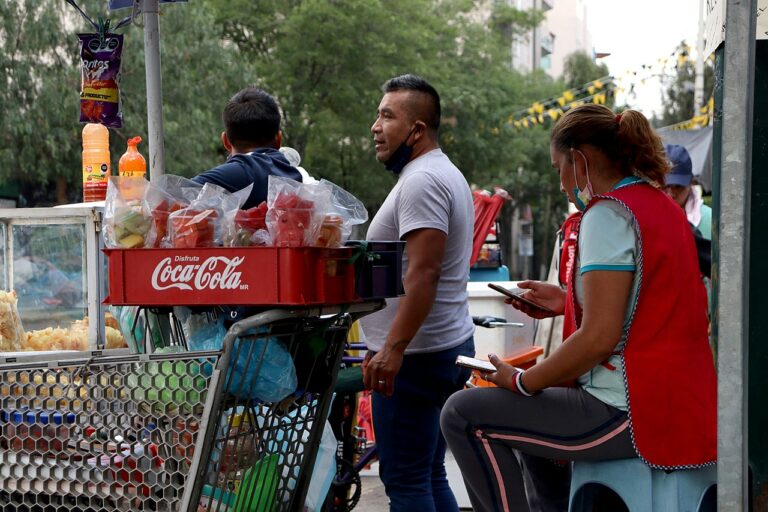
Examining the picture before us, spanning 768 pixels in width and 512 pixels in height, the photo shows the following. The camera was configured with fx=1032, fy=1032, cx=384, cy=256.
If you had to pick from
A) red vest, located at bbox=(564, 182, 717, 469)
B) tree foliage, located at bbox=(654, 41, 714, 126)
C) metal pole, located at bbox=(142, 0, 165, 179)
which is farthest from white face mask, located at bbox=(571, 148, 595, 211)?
tree foliage, located at bbox=(654, 41, 714, 126)

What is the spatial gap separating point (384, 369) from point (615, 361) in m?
0.91

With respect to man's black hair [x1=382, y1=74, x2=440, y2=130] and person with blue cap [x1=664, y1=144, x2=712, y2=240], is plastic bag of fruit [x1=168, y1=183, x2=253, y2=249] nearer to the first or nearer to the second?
man's black hair [x1=382, y1=74, x2=440, y2=130]

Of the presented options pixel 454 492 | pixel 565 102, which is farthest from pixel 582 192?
pixel 565 102

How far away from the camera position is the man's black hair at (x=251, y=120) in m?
3.78

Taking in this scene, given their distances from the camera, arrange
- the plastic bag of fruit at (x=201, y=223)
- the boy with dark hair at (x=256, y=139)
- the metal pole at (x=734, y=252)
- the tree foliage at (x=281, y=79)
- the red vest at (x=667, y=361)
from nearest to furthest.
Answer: the metal pole at (x=734, y=252), the plastic bag of fruit at (x=201, y=223), the red vest at (x=667, y=361), the boy with dark hair at (x=256, y=139), the tree foliage at (x=281, y=79)

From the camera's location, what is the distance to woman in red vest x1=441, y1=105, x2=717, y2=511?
9.09 feet

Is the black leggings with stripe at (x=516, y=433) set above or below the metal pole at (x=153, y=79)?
below

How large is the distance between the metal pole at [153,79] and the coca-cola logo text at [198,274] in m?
1.70

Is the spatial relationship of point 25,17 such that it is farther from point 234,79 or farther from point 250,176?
point 250,176

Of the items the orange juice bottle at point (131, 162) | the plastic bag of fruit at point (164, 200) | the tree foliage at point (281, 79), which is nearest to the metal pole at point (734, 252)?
the plastic bag of fruit at point (164, 200)

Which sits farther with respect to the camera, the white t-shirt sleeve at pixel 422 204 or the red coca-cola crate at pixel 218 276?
the white t-shirt sleeve at pixel 422 204

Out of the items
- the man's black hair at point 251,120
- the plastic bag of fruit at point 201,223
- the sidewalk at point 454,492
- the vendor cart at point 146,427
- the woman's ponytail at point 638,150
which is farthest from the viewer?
the sidewalk at point 454,492

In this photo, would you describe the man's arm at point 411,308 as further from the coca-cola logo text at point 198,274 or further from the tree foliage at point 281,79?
the tree foliage at point 281,79

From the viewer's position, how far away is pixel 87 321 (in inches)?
160
